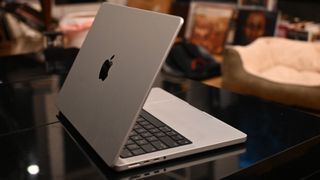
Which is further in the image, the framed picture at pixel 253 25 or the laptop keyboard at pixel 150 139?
the framed picture at pixel 253 25

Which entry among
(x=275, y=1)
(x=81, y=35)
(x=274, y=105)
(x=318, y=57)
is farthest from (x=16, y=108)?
(x=275, y=1)

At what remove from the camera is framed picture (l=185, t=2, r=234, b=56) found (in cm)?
311

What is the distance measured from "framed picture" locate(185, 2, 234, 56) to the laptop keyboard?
250cm

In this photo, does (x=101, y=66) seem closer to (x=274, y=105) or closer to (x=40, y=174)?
(x=40, y=174)

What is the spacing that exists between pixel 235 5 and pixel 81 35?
1.87 meters

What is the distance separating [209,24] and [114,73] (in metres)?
2.66

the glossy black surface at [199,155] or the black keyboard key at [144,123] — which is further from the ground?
the black keyboard key at [144,123]

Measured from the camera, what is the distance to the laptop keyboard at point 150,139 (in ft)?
1.92

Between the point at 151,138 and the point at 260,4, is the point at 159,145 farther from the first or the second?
the point at 260,4

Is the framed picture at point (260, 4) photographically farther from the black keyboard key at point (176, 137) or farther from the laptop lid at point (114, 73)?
the black keyboard key at point (176, 137)

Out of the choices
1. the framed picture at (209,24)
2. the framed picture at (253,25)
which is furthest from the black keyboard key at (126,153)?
the framed picture at (209,24)

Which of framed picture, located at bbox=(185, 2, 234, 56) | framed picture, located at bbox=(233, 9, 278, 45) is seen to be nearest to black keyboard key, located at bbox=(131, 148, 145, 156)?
framed picture, located at bbox=(233, 9, 278, 45)

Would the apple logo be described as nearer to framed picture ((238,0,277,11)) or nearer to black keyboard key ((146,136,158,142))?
black keyboard key ((146,136,158,142))

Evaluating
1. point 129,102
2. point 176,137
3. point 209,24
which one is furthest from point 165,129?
point 209,24
